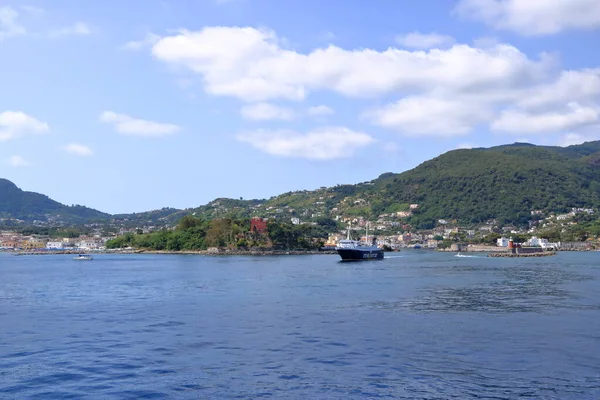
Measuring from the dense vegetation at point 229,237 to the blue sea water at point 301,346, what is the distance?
99659mm

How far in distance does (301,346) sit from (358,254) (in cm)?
8120

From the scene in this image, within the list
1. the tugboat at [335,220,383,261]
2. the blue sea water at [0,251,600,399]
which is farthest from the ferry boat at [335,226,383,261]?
the blue sea water at [0,251,600,399]

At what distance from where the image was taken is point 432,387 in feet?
53.9

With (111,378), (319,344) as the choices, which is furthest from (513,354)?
(111,378)

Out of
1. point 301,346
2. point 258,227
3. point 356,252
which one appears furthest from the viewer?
point 258,227

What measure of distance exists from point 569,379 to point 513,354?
3.36 metres

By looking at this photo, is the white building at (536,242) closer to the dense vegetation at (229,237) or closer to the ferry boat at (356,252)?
the dense vegetation at (229,237)

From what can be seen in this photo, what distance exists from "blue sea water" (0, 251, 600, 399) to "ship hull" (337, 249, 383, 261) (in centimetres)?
5953

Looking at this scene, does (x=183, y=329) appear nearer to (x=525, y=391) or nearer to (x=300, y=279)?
(x=525, y=391)

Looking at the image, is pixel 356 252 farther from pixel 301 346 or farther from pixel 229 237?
pixel 301 346

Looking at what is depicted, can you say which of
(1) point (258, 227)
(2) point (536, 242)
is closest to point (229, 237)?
(1) point (258, 227)

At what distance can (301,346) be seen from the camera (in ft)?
72.1

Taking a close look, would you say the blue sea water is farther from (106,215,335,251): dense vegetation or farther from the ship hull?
(106,215,335,251): dense vegetation

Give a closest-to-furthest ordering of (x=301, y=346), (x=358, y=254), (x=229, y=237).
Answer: (x=301, y=346)
(x=358, y=254)
(x=229, y=237)
